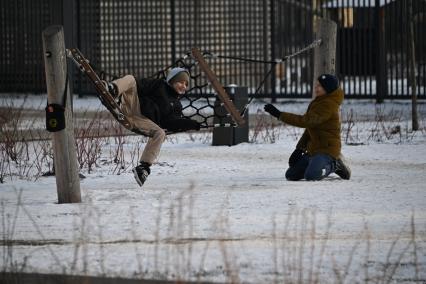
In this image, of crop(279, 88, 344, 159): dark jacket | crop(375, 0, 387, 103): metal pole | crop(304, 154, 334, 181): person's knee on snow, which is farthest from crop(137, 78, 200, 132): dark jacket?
crop(375, 0, 387, 103): metal pole

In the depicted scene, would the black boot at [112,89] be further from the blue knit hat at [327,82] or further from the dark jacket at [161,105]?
the blue knit hat at [327,82]

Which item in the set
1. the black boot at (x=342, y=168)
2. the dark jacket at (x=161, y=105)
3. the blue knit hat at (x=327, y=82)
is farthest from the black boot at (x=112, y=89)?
the black boot at (x=342, y=168)

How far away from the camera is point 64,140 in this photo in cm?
1028

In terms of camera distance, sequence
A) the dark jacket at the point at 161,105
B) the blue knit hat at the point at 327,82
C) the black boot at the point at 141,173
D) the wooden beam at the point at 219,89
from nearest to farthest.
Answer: the black boot at the point at 141,173 < the dark jacket at the point at 161,105 < the blue knit hat at the point at 327,82 < the wooden beam at the point at 219,89

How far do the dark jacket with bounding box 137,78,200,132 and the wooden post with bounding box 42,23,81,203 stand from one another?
1.19 m

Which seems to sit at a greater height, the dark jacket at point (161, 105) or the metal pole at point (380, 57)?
the dark jacket at point (161, 105)

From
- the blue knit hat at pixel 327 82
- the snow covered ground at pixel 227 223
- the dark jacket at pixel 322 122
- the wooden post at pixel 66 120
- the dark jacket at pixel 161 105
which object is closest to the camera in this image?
the snow covered ground at pixel 227 223

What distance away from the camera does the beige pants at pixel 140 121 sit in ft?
37.1

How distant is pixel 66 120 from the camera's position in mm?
10289

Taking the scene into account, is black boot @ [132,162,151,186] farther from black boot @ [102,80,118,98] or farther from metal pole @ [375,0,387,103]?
metal pole @ [375,0,387,103]

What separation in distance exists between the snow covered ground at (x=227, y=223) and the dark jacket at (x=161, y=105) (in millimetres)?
541

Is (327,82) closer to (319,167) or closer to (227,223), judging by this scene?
(319,167)

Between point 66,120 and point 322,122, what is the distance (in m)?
2.49

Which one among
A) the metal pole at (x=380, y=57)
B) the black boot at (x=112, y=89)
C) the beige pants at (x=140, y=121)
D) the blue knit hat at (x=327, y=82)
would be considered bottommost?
the metal pole at (x=380, y=57)
